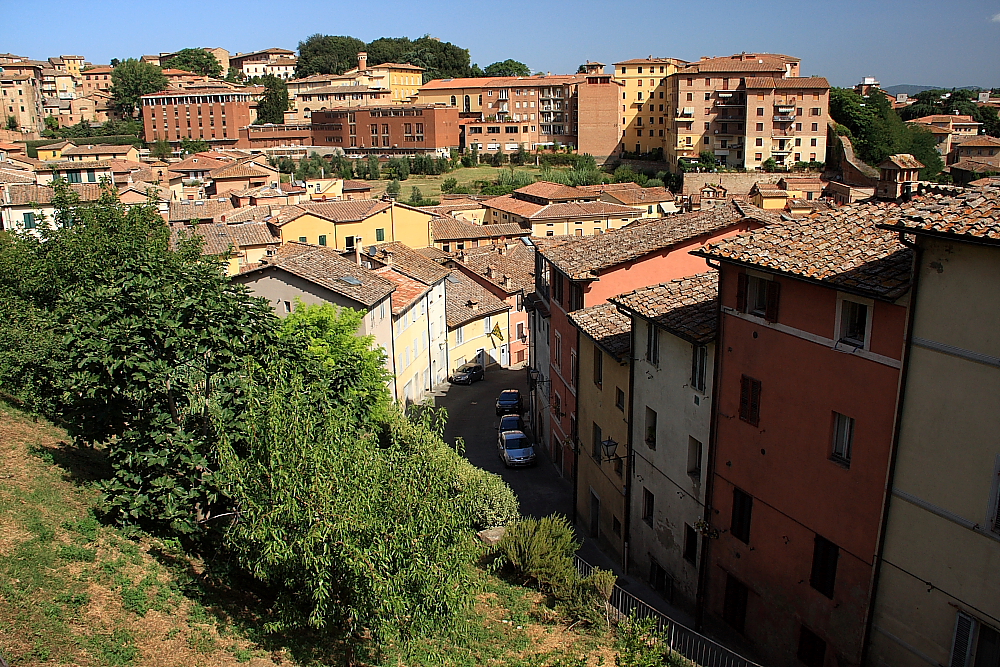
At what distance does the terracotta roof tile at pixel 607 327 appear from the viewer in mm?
20542

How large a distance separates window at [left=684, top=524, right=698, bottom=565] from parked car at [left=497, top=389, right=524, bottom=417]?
59.9 feet

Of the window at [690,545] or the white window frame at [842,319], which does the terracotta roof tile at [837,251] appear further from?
the window at [690,545]

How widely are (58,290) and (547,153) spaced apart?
4138 inches

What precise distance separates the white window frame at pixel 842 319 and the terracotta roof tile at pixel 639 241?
9757mm

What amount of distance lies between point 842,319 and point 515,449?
17.8 m

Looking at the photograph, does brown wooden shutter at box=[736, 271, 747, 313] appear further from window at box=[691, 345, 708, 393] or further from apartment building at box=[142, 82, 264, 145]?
apartment building at box=[142, 82, 264, 145]

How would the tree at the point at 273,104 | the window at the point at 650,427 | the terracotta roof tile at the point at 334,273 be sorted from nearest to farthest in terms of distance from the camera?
the window at the point at 650,427, the terracotta roof tile at the point at 334,273, the tree at the point at 273,104

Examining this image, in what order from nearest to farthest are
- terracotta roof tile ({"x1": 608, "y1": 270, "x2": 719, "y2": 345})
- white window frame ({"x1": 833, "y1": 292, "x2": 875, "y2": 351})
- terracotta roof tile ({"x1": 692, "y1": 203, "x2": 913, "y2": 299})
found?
terracotta roof tile ({"x1": 692, "y1": 203, "x2": 913, "y2": 299}), white window frame ({"x1": 833, "y1": 292, "x2": 875, "y2": 351}), terracotta roof tile ({"x1": 608, "y1": 270, "x2": 719, "y2": 345})

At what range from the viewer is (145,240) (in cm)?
2191

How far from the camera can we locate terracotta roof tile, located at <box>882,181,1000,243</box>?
11102mm

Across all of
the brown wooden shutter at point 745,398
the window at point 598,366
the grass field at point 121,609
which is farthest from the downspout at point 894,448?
the window at point 598,366

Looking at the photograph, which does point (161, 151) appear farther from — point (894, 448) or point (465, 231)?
point (894, 448)

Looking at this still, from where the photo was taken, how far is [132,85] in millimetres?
148750

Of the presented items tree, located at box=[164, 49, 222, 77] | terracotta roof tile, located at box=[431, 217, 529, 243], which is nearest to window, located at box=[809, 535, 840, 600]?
terracotta roof tile, located at box=[431, 217, 529, 243]
